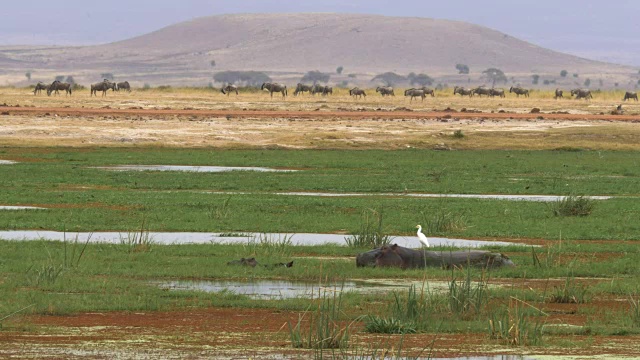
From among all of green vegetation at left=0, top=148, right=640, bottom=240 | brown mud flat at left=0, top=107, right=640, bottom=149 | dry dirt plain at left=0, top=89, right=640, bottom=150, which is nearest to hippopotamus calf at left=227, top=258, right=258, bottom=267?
green vegetation at left=0, top=148, right=640, bottom=240

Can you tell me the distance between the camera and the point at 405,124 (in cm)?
5538

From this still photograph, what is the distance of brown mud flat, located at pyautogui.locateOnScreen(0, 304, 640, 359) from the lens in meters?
11.9

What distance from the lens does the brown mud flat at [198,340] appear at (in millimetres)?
11891

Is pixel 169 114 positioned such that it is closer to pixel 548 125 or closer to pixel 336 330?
pixel 548 125

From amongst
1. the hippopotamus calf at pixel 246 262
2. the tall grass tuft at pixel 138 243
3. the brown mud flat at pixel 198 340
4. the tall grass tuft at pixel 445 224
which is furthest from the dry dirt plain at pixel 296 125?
the brown mud flat at pixel 198 340

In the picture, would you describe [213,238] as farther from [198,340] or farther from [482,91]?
[482,91]

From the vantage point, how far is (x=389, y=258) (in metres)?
17.6

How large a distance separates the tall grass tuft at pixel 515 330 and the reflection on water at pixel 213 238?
279 inches

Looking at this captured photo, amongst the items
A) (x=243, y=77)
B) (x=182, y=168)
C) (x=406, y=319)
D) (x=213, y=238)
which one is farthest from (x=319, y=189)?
(x=243, y=77)

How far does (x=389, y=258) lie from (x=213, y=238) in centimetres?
439

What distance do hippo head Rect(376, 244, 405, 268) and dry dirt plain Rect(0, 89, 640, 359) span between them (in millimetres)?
3035

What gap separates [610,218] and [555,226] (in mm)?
1870

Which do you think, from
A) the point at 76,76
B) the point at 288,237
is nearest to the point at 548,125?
the point at 288,237

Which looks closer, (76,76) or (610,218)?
(610,218)
